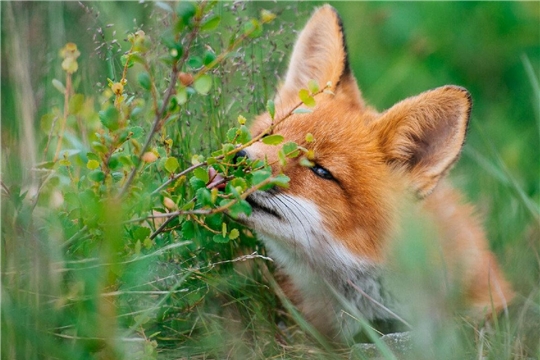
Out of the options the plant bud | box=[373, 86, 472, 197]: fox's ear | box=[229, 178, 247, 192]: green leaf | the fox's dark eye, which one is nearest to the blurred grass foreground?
the plant bud

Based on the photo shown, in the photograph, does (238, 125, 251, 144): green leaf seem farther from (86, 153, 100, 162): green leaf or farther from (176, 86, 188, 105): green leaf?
(86, 153, 100, 162): green leaf

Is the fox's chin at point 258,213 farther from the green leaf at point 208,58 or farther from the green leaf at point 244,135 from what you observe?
the green leaf at point 208,58

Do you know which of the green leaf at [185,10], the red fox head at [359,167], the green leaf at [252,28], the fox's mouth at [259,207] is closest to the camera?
the green leaf at [185,10]

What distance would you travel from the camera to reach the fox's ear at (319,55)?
3635 mm

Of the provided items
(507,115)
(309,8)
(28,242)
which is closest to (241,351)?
(28,242)

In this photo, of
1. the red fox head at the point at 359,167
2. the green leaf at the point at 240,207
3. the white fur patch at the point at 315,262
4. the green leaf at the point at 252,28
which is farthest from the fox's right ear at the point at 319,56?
the green leaf at the point at 240,207

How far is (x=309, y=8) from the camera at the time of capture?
446cm

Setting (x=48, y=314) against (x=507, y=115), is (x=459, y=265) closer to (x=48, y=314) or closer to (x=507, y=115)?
(x=48, y=314)

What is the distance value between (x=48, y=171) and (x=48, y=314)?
59 cm

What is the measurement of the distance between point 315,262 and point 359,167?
50cm

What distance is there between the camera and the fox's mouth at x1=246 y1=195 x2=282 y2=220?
2.92 meters

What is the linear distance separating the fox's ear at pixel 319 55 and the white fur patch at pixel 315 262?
2.96ft

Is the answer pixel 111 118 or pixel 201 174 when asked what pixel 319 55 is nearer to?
pixel 201 174

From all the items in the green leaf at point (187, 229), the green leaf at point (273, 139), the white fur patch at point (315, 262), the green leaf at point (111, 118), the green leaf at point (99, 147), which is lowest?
the white fur patch at point (315, 262)
